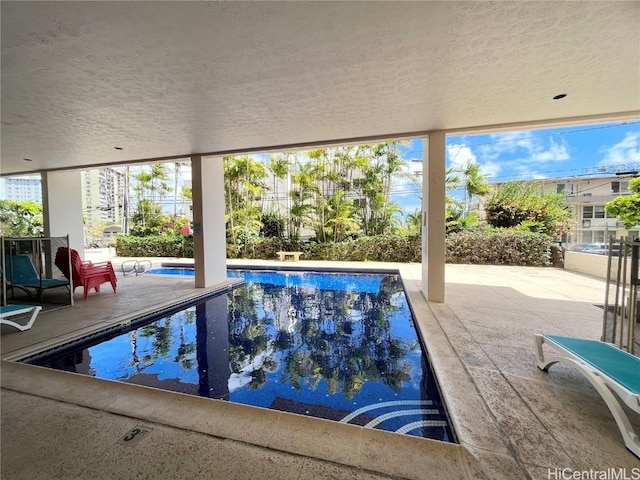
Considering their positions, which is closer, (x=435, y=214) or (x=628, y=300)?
(x=628, y=300)

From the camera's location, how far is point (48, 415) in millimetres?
2061

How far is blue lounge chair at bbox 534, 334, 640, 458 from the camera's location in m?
1.71

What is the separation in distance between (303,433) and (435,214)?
4.35 meters

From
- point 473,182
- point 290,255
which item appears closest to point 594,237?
point 473,182

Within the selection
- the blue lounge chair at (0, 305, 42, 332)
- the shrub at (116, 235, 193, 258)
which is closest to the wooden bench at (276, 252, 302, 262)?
the shrub at (116, 235, 193, 258)

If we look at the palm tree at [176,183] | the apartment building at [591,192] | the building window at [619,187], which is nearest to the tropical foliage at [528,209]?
the apartment building at [591,192]

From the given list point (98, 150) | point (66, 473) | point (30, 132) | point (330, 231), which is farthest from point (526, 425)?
point (330, 231)

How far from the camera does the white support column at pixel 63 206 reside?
7727 millimetres

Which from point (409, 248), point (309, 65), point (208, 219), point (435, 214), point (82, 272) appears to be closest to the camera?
point (309, 65)

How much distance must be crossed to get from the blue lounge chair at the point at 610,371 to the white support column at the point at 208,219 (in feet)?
21.2

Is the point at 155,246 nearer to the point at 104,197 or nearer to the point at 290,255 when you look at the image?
the point at 290,255

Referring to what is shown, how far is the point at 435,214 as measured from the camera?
16.7 feet

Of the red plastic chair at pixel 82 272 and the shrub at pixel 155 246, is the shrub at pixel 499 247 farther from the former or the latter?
the shrub at pixel 155 246

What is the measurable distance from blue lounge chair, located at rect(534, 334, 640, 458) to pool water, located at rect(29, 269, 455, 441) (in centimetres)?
106
